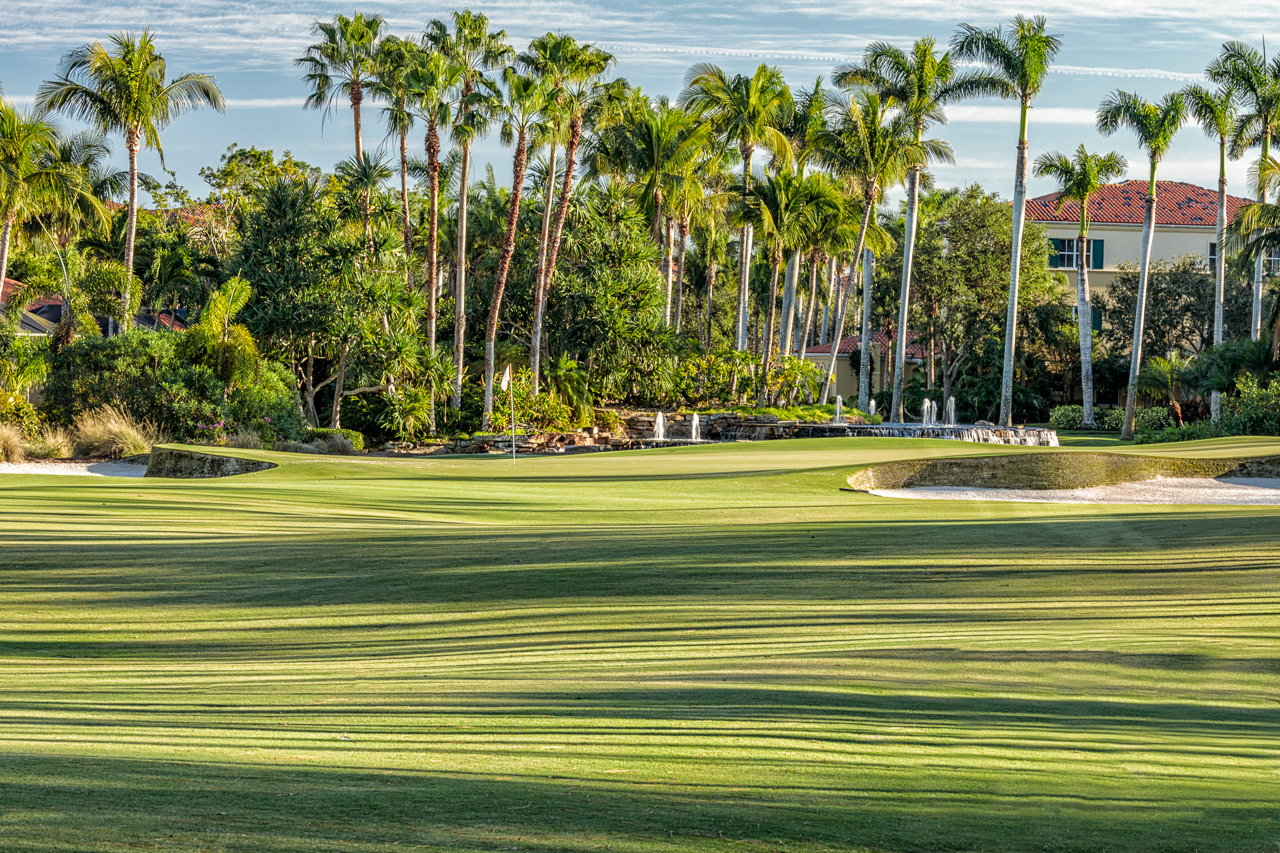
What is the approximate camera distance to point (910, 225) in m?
43.8

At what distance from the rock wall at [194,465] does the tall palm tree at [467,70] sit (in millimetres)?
17028

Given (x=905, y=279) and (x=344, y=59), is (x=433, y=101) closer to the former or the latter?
(x=344, y=59)

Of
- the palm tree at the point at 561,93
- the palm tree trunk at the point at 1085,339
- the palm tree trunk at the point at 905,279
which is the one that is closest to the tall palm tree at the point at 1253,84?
the palm tree trunk at the point at 1085,339

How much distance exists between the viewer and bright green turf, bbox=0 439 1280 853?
2855mm

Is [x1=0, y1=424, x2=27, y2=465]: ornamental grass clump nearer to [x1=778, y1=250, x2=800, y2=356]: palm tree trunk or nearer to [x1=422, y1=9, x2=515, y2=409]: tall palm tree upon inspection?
[x1=422, y1=9, x2=515, y2=409]: tall palm tree

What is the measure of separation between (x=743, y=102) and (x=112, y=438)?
26818 millimetres

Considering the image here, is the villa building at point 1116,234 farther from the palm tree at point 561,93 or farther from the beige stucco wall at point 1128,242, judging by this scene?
the palm tree at point 561,93

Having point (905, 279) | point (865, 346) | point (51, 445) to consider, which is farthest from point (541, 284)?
Result: point (865, 346)

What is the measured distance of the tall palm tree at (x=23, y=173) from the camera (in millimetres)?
31500

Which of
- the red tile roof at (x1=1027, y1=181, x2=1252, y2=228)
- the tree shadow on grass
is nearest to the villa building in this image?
the red tile roof at (x1=1027, y1=181, x2=1252, y2=228)

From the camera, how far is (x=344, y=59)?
39.8 m

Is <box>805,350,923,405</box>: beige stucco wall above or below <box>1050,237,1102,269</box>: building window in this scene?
below

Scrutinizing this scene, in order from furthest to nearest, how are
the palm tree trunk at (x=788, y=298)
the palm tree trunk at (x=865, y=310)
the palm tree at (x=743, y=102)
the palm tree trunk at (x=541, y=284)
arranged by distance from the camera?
1. the palm tree trunk at (x=865, y=310)
2. the palm tree trunk at (x=788, y=298)
3. the palm tree at (x=743, y=102)
4. the palm tree trunk at (x=541, y=284)

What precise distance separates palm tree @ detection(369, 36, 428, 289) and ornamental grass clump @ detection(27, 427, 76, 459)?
13.2 meters
